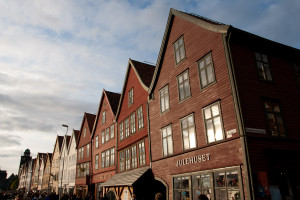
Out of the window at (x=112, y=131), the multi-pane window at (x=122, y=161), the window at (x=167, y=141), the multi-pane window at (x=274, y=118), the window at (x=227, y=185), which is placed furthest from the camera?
the window at (x=112, y=131)

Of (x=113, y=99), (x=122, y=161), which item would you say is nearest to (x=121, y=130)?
(x=122, y=161)

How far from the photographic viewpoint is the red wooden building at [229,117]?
11086 mm

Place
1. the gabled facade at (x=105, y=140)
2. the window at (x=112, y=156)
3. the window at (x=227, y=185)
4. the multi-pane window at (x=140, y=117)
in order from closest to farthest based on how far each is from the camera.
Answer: the window at (x=227, y=185), the multi-pane window at (x=140, y=117), the window at (x=112, y=156), the gabled facade at (x=105, y=140)

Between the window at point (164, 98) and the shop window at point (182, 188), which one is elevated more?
the window at point (164, 98)

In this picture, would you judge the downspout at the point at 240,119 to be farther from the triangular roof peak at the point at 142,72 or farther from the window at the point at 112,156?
the window at the point at 112,156

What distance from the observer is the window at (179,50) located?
55.4 ft

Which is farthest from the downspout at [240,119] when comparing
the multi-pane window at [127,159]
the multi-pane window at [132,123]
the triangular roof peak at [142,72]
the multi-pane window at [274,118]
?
the multi-pane window at [127,159]

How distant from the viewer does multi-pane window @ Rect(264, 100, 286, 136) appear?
1216cm

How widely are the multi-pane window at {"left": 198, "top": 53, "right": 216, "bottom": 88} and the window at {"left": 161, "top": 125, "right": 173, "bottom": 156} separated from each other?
4.58 m

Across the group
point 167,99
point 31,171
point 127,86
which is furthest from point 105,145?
point 31,171

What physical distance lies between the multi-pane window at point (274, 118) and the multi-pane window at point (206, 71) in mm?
3122

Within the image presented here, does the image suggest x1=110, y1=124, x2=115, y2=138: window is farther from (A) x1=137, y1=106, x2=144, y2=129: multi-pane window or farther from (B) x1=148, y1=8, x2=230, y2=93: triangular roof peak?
(B) x1=148, y1=8, x2=230, y2=93: triangular roof peak

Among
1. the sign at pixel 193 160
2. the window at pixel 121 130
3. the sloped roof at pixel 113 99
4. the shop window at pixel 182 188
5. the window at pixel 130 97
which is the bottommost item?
the shop window at pixel 182 188

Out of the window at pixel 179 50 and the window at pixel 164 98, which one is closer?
the window at pixel 179 50
